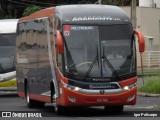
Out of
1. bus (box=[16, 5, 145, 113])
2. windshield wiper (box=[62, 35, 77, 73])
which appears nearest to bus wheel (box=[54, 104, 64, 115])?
bus (box=[16, 5, 145, 113])

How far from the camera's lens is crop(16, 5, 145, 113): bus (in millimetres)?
20141

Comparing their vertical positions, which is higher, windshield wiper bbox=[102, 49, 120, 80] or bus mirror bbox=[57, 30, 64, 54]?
bus mirror bbox=[57, 30, 64, 54]

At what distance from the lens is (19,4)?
271ft

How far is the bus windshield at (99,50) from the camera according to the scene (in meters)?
20.4

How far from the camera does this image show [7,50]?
114 ft

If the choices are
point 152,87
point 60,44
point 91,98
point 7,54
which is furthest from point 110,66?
point 7,54

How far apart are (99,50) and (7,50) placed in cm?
1487

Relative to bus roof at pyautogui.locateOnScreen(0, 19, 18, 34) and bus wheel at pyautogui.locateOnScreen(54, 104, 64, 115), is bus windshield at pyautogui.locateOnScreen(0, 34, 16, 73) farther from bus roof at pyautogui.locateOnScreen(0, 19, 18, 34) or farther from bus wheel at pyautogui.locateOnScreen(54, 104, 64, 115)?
bus wheel at pyautogui.locateOnScreen(54, 104, 64, 115)

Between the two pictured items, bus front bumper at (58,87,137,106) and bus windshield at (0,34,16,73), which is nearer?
bus front bumper at (58,87,137,106)

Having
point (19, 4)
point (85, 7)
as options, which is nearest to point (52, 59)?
point (85, 7)

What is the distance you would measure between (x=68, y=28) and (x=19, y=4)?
62.7 m

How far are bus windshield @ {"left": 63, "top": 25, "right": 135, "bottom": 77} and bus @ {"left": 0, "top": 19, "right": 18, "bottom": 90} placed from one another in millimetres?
14242

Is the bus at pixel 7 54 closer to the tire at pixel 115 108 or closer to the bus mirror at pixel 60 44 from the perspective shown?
the tire at pixel 115 108

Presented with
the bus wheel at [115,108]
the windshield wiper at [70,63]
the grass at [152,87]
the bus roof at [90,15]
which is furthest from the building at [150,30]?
the windshield wiper at [70,63]
